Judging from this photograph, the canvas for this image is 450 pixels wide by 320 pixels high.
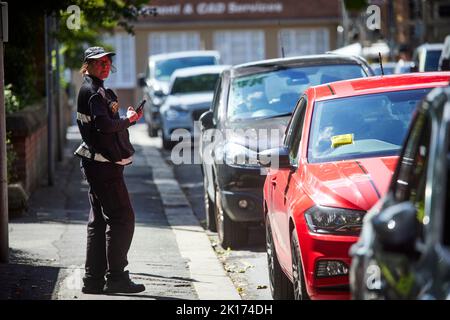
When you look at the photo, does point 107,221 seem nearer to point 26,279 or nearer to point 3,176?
point 26,279

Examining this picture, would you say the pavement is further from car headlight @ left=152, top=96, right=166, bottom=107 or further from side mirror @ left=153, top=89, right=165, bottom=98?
side mirror @ left=153, top=89, right=165, bottom=98

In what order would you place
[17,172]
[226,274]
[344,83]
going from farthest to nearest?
1. [17,172]
2. [226,274]
3. [344,83]

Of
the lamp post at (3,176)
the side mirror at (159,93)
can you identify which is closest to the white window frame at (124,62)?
the side mirror at (159,93)

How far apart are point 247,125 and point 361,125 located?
375 centimetres

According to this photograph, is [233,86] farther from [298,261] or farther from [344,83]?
[298,261]

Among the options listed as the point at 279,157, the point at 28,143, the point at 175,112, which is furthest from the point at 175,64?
the point at 279,157

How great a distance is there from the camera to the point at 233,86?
44.1 feet

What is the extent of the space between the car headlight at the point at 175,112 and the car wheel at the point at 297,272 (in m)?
18.5

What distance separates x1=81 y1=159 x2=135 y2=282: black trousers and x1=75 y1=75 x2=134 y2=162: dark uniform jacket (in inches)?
3.4

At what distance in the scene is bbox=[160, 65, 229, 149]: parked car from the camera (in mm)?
26234

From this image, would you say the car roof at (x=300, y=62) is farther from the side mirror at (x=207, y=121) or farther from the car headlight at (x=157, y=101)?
the car headlight at (x=157, y=101)

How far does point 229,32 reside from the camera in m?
57.0
